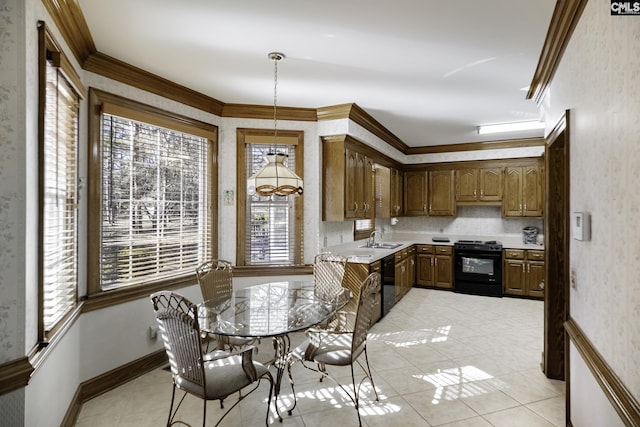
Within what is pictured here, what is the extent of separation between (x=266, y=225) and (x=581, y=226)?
10.0 ft

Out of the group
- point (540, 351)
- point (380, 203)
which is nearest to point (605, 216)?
point (540, 351)

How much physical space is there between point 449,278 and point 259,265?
3.79m

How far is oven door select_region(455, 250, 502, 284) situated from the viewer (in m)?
5.87

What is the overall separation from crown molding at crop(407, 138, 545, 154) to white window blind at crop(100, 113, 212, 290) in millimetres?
4314

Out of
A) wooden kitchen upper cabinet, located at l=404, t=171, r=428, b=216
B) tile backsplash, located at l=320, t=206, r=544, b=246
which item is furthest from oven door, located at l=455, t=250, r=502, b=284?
wooden kitchen upper cabinet, located at l=404, t=171, r=428, b=216

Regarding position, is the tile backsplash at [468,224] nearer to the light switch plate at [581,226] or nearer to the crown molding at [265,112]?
the crown molding at [265,112]

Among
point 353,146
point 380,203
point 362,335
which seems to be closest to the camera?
point 362,335

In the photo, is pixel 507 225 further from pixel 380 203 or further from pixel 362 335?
pixel 362 335

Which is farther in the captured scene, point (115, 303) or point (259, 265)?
point (259, 265)

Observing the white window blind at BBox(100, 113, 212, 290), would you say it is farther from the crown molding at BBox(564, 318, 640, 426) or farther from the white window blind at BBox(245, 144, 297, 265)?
the crown molding at BBox(564, 318, 640, 426)

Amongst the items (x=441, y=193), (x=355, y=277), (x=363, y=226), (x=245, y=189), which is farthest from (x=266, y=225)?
(x=441, y=193)

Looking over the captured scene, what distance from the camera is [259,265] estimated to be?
4066 millimetres

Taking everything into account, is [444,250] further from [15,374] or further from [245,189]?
[15,374]

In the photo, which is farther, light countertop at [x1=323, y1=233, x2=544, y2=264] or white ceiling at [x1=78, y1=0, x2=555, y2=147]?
light countertop at [x1=323, y1=233, x2=544, y2=264]
